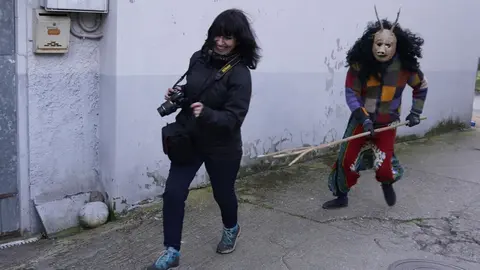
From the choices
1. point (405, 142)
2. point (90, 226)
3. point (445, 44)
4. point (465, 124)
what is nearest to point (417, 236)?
point (90, 226)

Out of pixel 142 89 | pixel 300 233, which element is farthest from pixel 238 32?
pixel 300 233

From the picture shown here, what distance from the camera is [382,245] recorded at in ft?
13.5

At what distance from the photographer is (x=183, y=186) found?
11.4 ft

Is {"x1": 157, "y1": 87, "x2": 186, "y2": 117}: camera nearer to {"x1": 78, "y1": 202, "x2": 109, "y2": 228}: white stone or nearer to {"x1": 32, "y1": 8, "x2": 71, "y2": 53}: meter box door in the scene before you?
{"x1": 32, "y1": 8, "x2": 71, "y2": 53}: meter box door

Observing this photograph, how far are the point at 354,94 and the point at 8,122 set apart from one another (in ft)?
8.97

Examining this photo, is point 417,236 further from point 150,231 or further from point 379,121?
point 150,231

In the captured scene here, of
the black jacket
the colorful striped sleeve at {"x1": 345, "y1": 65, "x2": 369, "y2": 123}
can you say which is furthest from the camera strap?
the colorful striped sleeve at {"x1": 345, "y1": 65, "x2": 369, "y2": 123}

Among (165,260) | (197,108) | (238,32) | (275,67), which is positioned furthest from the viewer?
(275,67)

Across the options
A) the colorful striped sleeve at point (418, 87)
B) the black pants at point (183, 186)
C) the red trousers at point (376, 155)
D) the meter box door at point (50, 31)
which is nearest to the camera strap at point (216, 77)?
the black pants at point (183, 186)

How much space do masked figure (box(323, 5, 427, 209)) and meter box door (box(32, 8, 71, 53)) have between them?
228 cm

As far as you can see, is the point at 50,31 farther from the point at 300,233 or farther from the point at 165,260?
the point at 300,233

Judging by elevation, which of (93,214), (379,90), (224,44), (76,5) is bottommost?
(93,214)

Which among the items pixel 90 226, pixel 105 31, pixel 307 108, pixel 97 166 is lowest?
pixel 90 226

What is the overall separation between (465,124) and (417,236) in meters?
5.04
